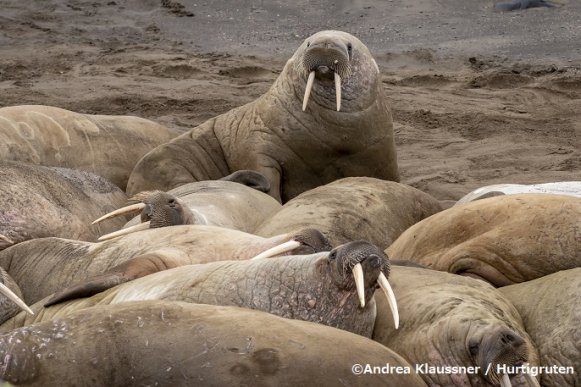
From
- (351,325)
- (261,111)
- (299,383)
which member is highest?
(299,383)

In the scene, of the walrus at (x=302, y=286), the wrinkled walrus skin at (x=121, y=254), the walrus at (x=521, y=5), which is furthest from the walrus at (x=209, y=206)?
the walrus at (x=521, y=5)

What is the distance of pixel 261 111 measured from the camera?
26.4 feet

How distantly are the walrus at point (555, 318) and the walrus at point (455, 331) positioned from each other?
55 mm

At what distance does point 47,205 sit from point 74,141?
4.83 feet

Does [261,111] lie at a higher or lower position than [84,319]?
lower

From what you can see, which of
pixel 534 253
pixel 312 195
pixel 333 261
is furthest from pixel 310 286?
pixel 312 195

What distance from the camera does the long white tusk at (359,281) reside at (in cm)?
383

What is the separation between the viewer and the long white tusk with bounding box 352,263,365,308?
Result: 383cm

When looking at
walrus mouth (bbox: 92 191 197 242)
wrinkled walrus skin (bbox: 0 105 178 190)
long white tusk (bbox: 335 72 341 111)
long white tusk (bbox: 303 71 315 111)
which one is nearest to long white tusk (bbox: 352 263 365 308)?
walrus mouth (bbox: 92 191 197 242)

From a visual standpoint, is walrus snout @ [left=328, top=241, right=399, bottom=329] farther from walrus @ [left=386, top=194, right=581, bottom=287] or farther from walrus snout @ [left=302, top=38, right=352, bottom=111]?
walrus snout @ [left=302, top=38, right=352, bottom=111]

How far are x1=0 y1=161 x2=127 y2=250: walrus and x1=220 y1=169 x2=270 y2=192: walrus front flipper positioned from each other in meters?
0.72

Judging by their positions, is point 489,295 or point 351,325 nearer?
point 351,325

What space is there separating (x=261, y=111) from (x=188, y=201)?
1.73 m

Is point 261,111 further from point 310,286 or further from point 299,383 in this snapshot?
point 299,383
